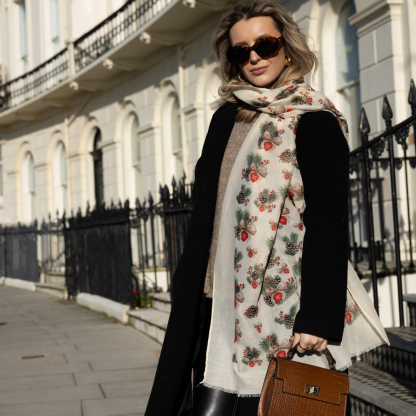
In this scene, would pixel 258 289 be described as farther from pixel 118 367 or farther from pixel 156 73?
pixel 156 73

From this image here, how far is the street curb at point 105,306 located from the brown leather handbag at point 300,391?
22.0ft

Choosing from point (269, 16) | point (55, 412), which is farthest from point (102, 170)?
point (269, 16)

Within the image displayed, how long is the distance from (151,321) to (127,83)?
9348 millimetres

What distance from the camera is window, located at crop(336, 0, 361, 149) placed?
8.61 m

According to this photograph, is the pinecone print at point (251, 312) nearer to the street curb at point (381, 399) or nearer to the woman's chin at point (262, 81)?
the woman's chin at point (262, 81)

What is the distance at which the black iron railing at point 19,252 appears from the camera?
15.2 metres

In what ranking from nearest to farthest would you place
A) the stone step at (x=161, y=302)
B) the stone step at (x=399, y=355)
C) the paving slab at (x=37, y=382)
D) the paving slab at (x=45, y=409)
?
the stone step at (x=399, y=355) → the paving slab at (x=45, y=409) → the paving slab at (x=37, y=382) → the stone step at (x=161, y=302)

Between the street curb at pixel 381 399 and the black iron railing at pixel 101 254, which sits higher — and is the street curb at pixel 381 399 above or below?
below

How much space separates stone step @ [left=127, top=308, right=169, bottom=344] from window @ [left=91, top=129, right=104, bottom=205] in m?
9.50

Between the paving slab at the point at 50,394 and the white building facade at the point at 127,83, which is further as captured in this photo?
the white building facade at the point at 127,83

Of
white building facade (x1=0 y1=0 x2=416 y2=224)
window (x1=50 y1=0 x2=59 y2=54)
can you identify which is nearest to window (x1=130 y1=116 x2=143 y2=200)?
white building facade (x1=0 y1=0 x2=416 y2=224)

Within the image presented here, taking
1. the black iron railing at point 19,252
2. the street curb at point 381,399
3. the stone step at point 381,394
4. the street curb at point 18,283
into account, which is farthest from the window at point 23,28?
the street curb at point 381,399

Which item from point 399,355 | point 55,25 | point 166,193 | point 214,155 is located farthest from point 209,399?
point 55,25

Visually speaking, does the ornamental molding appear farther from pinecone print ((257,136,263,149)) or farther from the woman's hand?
the woman's hand
